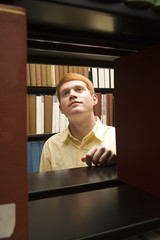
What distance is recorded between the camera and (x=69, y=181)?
56cm

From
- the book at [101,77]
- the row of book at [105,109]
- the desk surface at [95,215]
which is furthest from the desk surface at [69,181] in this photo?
the book at [101,77]

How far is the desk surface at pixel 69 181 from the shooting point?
509mm

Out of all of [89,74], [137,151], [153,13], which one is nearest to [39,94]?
[89,74]

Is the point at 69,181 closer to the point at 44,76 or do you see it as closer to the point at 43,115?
the point at 43,115

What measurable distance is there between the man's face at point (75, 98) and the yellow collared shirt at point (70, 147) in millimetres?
202

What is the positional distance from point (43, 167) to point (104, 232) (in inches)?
55.2

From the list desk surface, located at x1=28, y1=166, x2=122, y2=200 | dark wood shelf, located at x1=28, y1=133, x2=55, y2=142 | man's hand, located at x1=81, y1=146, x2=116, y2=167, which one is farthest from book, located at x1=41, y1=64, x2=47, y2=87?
desk surface, located at x1=28, y1=166, x2=122, y2=200

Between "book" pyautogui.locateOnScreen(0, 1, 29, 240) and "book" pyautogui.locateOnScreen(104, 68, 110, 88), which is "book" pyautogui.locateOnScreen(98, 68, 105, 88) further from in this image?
"book" pyautogui.locateOnScreen(0, 1, 29, 240)

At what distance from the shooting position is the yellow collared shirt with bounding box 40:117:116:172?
1.63 meters

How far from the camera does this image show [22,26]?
0.95ft

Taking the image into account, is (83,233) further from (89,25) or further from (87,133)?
(87,133)

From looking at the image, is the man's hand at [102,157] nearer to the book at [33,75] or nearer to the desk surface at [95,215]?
the desk surface at [95,215]

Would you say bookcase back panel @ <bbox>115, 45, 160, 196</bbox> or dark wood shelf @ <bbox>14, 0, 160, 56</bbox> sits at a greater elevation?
dark wood shelf @ <bbox>14, 0, 160, 56</bbox>

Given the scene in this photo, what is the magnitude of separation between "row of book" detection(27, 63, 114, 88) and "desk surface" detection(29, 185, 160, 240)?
6.08ft
